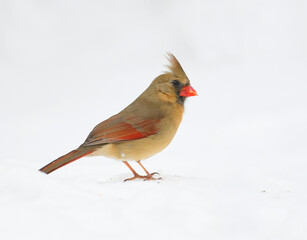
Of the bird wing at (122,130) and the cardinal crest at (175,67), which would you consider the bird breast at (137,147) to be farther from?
the cardinal crest at (175,67)

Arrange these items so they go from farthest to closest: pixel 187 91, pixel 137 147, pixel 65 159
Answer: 1. pixel 187 91
2. pixel 137 147
3. pixel 65 159

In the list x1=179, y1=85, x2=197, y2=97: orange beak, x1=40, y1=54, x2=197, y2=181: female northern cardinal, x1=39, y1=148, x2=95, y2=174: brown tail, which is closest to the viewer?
x1=39, y1=148, x2=95, y2=174: brown tail

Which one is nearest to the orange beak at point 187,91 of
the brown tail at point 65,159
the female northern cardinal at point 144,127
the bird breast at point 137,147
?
the female northern cardinal at point 144,127

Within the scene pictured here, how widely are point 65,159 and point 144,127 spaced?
0.62 metres

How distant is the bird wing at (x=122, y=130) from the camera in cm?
343

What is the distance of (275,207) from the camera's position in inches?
109

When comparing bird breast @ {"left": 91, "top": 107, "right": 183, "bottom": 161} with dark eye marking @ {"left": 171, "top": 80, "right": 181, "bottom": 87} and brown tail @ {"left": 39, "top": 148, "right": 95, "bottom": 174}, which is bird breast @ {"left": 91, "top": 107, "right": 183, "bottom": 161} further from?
dark eye marking @ {"left": 171, "top": 80, "right": 181, "bottom": 87}

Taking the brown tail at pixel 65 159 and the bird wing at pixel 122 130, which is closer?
the brown tail at pixel 65 159

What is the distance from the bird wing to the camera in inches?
135

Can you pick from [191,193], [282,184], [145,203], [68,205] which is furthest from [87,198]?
[282,184]

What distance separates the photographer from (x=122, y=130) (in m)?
3.47

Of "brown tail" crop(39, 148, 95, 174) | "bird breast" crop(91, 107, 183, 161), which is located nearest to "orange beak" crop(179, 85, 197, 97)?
"bird breast" crop(91, 107, 183, 161)

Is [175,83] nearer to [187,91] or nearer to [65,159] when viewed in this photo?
[187,91]

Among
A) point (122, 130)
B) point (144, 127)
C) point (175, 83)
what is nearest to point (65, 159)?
point (122, 130)
